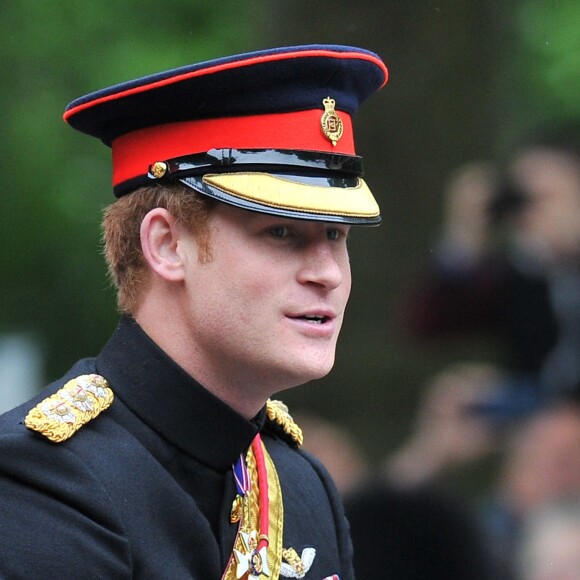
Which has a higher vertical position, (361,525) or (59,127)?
(59,127)

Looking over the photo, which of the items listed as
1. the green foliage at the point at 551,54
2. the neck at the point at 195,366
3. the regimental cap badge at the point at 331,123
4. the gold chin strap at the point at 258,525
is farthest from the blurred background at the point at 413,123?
the neck at the point at 195,366

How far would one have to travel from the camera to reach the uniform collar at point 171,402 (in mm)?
2893

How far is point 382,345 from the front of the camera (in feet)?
19.8

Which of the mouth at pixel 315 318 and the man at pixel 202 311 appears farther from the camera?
the mouth at pixel 315 318

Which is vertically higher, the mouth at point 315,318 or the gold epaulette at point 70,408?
the mouth at point 315,318

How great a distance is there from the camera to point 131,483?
2766mm

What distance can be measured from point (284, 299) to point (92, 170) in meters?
4.32

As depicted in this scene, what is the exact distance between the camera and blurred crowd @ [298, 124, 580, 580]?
566cm

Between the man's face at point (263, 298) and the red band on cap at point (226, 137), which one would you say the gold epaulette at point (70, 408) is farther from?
the red band on cap at point (226, 137)

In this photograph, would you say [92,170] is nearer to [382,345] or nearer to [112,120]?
[382,345]

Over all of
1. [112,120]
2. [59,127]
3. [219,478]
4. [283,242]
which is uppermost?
[59,127]

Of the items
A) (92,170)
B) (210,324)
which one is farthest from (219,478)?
(92,170)

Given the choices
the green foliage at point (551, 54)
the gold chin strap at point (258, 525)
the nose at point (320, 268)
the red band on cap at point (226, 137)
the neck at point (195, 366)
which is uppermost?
the green foliage at point (551, 54)

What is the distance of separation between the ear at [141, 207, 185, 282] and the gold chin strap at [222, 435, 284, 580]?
502mm
